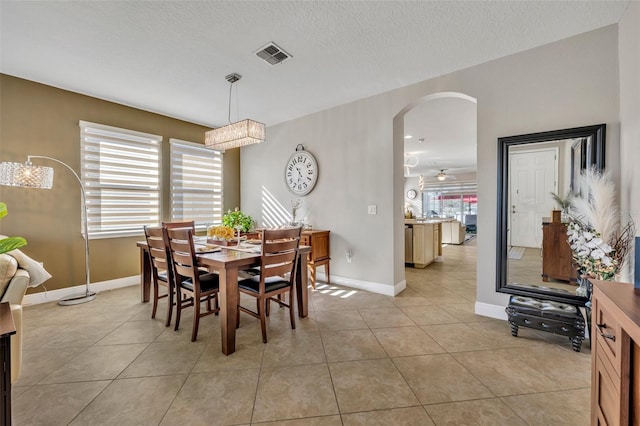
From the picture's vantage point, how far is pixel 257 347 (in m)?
2.22

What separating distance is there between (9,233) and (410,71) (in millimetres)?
4787

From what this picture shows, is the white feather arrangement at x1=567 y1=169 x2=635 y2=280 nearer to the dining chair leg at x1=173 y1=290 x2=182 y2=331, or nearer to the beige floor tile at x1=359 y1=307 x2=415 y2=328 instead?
the beige floor tile at x1=359 y1=307 x2=415 y2=328

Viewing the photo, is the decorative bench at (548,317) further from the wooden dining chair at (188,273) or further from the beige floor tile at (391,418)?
the wooden dining chair at (188,273)

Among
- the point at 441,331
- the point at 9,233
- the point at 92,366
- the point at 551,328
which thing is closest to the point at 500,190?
the point at 551,328

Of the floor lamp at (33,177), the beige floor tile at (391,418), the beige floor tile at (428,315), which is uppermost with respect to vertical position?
the floor lamp at (33,177)

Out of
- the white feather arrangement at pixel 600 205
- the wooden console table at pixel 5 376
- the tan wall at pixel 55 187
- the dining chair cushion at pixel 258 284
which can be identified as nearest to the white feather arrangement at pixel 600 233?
the white feather arrangement at pixel 600 205

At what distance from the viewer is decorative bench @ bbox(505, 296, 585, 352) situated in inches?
83.4

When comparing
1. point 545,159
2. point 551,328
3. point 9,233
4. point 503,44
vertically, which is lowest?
point 551,328

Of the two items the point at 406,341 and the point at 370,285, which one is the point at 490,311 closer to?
the point at 406,341

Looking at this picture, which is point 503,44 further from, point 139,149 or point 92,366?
point 139,149

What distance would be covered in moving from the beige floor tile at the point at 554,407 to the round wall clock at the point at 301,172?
329cm

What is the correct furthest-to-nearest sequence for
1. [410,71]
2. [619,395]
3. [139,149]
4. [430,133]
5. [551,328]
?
1. [430,133]
2. [139,149]
3. [410,71]
4. [551,328]
5. [619,395]

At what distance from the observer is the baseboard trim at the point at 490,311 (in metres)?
2.69

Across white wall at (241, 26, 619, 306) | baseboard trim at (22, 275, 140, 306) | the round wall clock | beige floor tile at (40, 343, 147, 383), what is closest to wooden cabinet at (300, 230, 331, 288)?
white wall at (241, 26, 619, 306)
